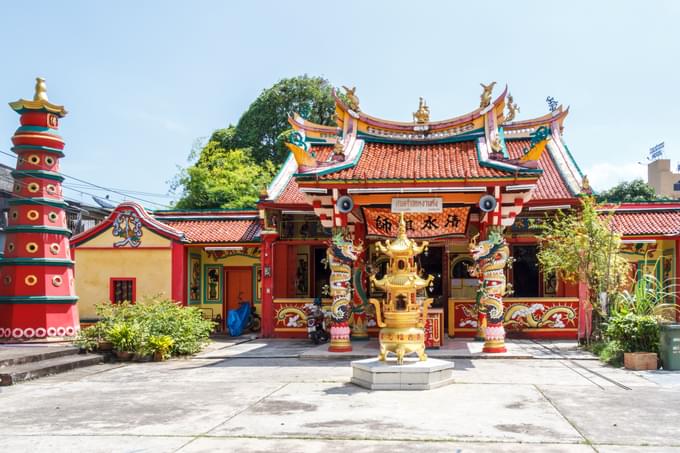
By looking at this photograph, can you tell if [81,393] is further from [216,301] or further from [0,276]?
[216,301]

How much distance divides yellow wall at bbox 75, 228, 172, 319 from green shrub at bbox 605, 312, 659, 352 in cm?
1272

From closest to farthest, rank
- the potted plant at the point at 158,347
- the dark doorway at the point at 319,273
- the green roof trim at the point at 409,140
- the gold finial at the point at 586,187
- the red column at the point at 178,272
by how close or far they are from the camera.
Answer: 1. the potted plant at the point at 158,347
2. the green roof trim at the point at 409,140
3. the gold finial at the point at 586,187
4. the red column at the point at 178,272
5. the dark doorway at the point at 319,273

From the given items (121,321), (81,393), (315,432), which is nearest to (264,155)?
(121,321)

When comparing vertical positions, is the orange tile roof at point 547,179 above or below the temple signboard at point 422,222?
above

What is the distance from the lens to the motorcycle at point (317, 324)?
18.1 metres

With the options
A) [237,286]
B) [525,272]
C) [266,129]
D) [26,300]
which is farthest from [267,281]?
[266,129]

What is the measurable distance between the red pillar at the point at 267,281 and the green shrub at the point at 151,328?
3457mm

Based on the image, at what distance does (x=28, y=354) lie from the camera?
539 inches

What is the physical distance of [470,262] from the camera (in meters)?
20.3

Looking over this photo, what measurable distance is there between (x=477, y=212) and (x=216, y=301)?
9.11 m

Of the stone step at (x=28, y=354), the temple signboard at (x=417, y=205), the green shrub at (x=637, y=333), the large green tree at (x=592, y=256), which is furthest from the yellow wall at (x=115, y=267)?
the green shrub at (x=637, y=333)

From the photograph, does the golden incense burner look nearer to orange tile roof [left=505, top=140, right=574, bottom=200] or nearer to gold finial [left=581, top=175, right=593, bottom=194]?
orange tile roof [left=505, top=140, right=574, bottom=200]

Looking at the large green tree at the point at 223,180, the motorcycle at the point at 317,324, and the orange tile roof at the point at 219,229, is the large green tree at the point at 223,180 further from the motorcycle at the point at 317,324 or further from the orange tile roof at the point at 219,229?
the motorcycle at the point at 317,324

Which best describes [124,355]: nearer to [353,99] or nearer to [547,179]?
[353,99]
